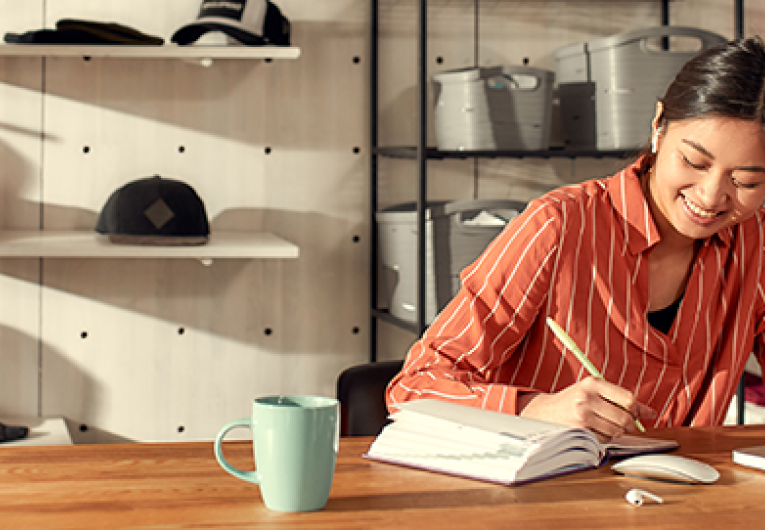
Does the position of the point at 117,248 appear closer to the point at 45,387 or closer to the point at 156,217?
the point at 156,217

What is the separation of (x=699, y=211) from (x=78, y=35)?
1.48 m

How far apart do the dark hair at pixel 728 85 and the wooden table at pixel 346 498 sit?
511 mm

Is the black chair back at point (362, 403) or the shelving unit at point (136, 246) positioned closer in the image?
the black chair back at point (362, 403)

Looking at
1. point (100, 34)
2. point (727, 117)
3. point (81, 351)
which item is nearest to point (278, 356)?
point (81, 351)

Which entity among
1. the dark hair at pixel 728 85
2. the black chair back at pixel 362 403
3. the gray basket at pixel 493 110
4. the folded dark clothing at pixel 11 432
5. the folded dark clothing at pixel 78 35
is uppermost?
the folded dark clothing at pixel 78 35

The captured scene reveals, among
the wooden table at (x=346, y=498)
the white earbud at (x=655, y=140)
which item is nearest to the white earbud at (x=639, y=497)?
the wooden table at (x=346, y=498)

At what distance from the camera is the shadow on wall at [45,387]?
2230mm

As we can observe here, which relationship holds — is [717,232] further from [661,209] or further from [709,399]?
[709,399]

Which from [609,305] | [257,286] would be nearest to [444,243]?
[257,286]

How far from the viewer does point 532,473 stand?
2.65 ft

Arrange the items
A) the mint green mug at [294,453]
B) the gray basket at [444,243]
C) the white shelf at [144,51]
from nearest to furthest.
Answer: the mint green mug at [294,453], the white shelf at [144,51], the gray basket at [444,243]

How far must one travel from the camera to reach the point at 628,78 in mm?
2100

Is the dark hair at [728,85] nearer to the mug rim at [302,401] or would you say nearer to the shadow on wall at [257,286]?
the mug rim at [302,401]

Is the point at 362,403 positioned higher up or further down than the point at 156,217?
further down
